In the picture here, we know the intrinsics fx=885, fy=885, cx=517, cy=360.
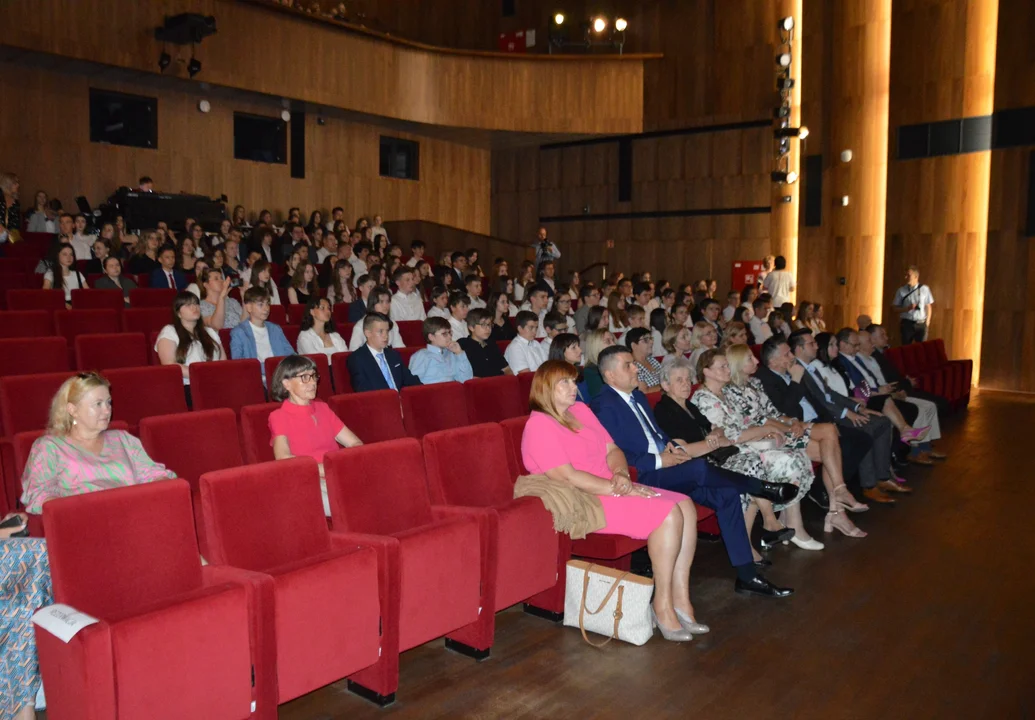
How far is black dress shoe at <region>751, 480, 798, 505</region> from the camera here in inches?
132

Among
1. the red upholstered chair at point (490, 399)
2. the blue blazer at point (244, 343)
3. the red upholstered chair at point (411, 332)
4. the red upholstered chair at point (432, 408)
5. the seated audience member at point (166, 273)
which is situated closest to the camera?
the red upholstered chair at point (432, 408)

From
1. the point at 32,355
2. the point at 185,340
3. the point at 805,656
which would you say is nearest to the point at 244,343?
the point at 185,340

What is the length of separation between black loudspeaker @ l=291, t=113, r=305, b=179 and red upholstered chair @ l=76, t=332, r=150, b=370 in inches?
282

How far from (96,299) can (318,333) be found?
5.53ft

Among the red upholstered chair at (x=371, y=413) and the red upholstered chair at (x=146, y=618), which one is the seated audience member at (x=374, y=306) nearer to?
the red upholstered chair at (x=371, y=413)

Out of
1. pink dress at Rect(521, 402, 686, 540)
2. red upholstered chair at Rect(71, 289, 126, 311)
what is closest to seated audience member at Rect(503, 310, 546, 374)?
pink dress at Rect(521, 402, 686, 540)

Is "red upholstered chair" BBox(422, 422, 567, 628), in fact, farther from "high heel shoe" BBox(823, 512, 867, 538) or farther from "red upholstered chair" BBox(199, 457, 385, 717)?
"high heel shoe" BBox(823, 512, 867, 538)

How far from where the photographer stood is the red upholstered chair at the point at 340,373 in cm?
429

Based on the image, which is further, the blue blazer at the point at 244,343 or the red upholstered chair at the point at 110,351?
the blue blazer at the point at 244,343

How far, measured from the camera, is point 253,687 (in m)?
2.04

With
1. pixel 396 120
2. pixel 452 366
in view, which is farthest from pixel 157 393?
pixel 396 120

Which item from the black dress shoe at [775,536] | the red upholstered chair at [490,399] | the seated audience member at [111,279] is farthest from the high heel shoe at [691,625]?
the seated audience member at [111,279]

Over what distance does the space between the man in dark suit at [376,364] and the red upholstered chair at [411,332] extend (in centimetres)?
138

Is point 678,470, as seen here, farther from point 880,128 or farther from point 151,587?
point 880,128
